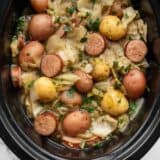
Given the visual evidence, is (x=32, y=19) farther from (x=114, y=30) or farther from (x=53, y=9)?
(x=114, y=30)

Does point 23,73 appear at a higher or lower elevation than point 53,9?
lower

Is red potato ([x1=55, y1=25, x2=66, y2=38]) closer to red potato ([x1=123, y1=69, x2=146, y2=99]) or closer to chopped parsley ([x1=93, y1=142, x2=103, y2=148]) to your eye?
red potato ([x1=123, y1=69, x2=146, y2=99])

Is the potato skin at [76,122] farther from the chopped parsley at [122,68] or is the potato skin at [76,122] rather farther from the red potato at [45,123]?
the chopped parsley at [122,68]

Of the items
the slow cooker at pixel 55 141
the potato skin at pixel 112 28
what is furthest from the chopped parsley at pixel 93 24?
the slow cooker at pixel 55 141

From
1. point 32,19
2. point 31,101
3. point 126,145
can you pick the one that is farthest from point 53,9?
point 126,145

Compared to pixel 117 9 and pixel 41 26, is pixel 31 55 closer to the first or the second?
pixel 41 26

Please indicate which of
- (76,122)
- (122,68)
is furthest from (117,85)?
(76,122)
